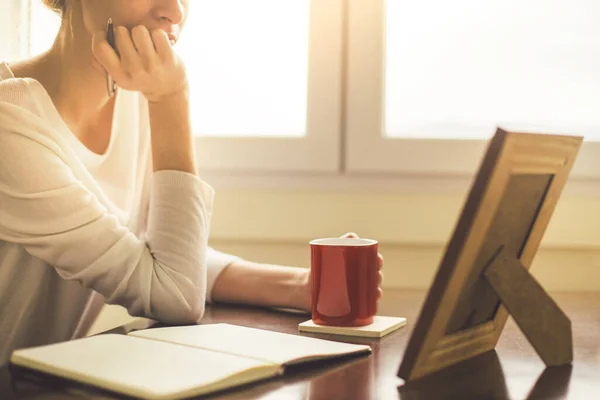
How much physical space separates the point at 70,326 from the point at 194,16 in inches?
32.4

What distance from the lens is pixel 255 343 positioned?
0.84 meters

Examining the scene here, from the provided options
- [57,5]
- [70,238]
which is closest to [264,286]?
[70,238]

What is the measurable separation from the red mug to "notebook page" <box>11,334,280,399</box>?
0.24 metres

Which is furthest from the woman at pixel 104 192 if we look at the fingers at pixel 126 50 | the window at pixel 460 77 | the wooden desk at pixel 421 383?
the window at pixel 460 77

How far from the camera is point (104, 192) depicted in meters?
1.32

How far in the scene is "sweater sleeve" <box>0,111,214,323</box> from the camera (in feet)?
3.34

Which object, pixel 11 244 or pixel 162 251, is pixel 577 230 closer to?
pixel 162 251

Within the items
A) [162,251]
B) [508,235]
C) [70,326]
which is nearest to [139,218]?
[70,326]

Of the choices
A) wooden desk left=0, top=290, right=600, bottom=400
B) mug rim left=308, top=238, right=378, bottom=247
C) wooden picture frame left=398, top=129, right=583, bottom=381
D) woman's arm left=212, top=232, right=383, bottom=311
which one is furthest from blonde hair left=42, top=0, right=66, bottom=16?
wooden picture frame left=398, top=129, right=583, bottom=381

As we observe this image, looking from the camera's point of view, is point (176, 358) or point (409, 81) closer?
point (176, 358)

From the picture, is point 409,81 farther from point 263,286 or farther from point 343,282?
point 343,282

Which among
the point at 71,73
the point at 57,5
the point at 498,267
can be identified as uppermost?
the point at 57,5

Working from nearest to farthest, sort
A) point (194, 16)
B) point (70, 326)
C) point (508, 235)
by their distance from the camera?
point (508, 235) → point (70, 326) → point (194, 16)

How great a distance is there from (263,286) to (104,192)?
1.07 ft
